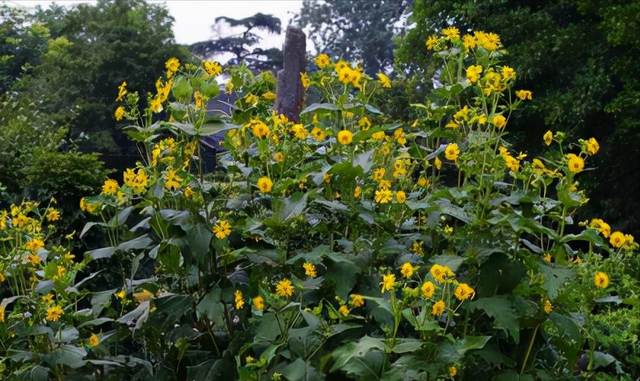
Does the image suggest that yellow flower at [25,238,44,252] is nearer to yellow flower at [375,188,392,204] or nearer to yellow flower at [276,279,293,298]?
yellow flower at [276,279,293,298]

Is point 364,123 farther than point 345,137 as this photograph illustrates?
Yes

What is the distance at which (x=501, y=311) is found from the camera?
2141mm

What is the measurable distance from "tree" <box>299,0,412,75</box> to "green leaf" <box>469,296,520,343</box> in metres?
27.6

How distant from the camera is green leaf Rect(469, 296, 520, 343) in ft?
6.91

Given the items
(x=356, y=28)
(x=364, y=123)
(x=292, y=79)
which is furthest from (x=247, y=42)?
(x=364, y=123)

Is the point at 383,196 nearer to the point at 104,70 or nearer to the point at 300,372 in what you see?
the point at 300,372

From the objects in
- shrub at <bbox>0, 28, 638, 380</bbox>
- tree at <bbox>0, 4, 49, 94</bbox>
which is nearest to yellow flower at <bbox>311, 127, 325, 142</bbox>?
shrub at <bbox>0, 28, 638, 380</bbox>

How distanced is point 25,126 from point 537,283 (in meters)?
7.11

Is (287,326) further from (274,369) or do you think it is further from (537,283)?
(537,283)

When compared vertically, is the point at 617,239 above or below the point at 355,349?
above

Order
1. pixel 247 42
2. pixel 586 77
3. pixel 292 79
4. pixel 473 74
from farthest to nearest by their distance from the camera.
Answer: pixel 247 42 → pixel 292 79 → pixel 586 77 → pixel 473 74

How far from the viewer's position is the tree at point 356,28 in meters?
30.5

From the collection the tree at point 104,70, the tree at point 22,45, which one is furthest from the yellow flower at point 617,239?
the tree at point 22,45

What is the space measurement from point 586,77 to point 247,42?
69.0ft
